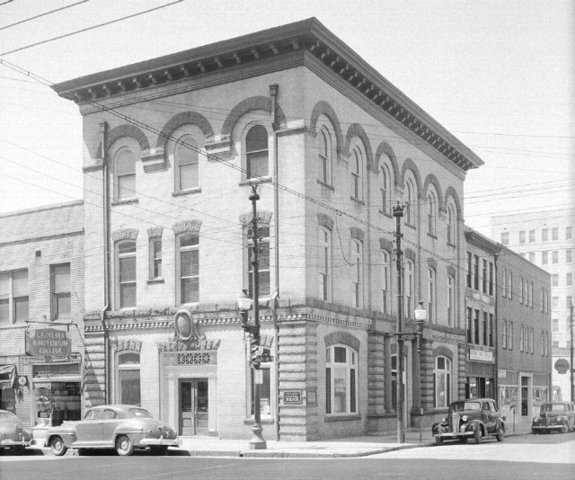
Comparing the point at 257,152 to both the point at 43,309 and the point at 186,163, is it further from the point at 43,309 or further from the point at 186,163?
the point at 43,309

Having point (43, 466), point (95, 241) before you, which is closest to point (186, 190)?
point (95, 241)

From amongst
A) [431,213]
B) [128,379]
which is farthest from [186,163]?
[431,213]

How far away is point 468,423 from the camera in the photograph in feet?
102

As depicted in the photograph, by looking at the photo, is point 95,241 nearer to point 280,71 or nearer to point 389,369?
point 280,71

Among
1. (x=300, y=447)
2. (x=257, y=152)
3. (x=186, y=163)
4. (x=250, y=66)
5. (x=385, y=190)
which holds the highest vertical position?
(x=250, y=66)

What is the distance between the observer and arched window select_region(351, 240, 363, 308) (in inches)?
1373

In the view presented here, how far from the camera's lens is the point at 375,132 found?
37156 mm

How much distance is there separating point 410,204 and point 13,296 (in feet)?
56.2

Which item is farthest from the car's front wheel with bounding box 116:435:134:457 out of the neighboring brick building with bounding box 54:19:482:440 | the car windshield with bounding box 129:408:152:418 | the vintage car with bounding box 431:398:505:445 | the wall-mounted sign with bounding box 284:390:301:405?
the vintage car with bounding box 431:398:505:445

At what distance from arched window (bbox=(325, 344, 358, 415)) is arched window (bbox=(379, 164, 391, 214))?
667 cm

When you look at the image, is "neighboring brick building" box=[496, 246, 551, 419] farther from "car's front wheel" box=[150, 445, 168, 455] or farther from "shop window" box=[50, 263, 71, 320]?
"car's front wheel" box=[150, 445, 168, 455]

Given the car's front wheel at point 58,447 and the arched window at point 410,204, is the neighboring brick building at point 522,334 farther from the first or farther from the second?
the car's front wheel at point 58,447

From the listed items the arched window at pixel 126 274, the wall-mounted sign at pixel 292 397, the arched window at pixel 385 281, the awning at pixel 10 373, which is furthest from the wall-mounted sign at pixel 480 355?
the awning at pixel 10 373

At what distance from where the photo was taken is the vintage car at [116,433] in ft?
84.7
